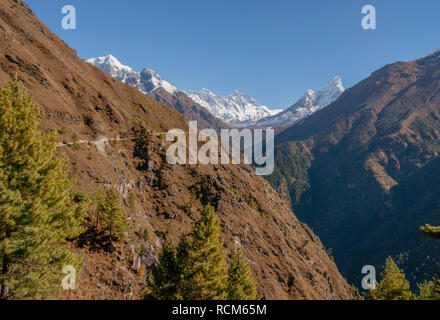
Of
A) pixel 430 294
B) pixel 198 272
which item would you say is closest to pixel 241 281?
pixel 198 272

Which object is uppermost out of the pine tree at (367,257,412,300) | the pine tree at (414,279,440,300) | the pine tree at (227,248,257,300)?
the pine tree at (227,248,257,300)

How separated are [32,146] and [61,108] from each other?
160 feet

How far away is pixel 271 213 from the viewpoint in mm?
84625

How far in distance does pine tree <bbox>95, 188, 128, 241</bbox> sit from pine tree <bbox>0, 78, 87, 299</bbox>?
1382 centimetres

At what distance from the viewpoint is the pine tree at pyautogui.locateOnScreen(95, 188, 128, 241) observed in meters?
29.7

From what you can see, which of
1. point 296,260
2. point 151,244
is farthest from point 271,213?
point 151,244

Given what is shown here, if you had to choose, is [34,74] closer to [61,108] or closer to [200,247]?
[61,108]

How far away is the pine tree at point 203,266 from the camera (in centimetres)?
2142

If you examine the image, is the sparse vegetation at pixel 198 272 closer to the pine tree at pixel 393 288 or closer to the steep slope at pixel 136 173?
the steep slope at pixel 136 173

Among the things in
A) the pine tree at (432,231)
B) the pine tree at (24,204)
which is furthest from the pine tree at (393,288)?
the pine tree at (24,204)

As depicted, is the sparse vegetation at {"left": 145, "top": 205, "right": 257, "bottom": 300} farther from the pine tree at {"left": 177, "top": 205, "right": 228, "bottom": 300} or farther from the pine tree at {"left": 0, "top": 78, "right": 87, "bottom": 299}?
the pine tree at {"left": 0, "top": 78, "right": 87, "bottom": 299}

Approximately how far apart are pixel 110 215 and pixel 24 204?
16344 millimetres

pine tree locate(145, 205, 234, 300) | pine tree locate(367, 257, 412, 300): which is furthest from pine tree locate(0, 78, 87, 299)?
pine tree locate(367, 257, 412, 300)

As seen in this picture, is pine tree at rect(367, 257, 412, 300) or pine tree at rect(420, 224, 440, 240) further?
pine tree at rect(367, 257, 412, 300)
